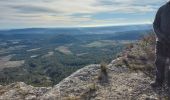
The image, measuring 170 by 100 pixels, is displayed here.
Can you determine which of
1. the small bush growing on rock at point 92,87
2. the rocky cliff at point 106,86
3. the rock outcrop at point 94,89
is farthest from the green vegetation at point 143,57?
the small bush growing on rock at point 92,87

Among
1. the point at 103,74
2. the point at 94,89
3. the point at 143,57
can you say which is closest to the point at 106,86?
the point at 94,89

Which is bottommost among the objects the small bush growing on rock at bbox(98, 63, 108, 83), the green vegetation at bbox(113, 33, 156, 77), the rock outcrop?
the rock outcrop

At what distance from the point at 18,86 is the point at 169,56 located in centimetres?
667

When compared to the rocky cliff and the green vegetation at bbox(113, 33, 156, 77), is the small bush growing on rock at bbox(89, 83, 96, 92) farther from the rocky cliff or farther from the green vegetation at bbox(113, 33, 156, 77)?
the green vegetation at bbox(113, 33, 156, 77)

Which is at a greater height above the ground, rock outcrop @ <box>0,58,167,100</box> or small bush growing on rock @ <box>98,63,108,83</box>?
small bush growing on rock @ <box>98,63,108,83</box>

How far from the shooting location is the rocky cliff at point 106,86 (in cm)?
1073

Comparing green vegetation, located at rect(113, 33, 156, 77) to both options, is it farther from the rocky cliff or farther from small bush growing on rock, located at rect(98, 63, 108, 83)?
small bush growing on rock, located at rect(98, 63, 108, 83)

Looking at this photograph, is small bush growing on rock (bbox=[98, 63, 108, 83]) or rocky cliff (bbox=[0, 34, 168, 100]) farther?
small bush growing on rock (bbox=[98, 63, 108, 83])

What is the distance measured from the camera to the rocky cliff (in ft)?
35.2

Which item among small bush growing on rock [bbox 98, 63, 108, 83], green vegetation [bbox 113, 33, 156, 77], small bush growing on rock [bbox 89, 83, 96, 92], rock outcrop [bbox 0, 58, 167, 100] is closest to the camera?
rock outcrop [bbox 0, 58, 167, 100]

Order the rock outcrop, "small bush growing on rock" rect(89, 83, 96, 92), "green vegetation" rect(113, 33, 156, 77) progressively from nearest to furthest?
the rock outcrop < "small bush growing on rock" rect(89, 83, 96, 92) < "green vegetation" rect(113, 33, 156, 77)

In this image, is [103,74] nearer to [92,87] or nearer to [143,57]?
[92,87]

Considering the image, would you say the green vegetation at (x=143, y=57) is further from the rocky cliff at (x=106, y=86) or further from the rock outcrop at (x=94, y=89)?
the rock outcrop at (x=94, y=89)

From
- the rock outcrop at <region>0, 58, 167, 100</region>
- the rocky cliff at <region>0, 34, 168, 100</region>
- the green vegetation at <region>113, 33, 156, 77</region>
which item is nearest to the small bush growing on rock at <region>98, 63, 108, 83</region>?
the rocky cliff at <region>0, 34, 168, 100</region>
